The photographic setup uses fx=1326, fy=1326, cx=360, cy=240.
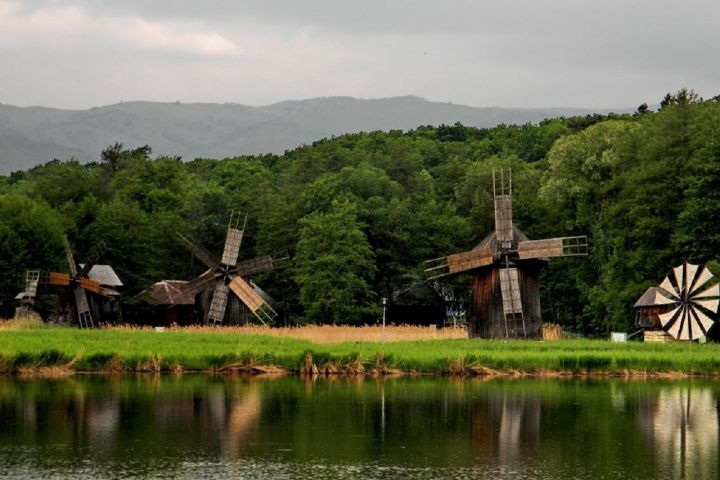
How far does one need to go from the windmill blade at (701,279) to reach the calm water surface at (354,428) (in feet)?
49.1

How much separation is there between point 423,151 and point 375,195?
156 ft

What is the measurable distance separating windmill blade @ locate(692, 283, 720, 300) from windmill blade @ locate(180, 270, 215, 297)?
2936cm

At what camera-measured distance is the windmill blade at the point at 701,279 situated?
61.8 metres

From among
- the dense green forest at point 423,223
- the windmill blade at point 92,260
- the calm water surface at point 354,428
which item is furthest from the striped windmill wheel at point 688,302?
the windmill blade at point 92,260

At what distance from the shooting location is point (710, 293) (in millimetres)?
62312

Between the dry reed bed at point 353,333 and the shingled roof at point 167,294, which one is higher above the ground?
Result: the shingled roof at point 167,294

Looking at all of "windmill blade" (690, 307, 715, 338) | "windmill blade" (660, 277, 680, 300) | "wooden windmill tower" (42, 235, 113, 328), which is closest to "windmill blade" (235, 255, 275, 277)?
"wooden windmill tower" (42, 235, 113, 328)

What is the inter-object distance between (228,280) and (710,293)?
29.0 metres

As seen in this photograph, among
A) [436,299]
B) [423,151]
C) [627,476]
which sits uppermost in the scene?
[423,151]

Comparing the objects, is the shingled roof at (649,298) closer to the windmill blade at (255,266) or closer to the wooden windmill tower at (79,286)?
the windmill blade at (255,266)

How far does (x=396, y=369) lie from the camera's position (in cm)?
5078

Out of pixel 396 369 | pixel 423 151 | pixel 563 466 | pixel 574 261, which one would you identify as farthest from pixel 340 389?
pixel 423 151

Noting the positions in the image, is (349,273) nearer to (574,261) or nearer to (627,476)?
(574,261)

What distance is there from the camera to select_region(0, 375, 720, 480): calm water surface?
2853 cm
